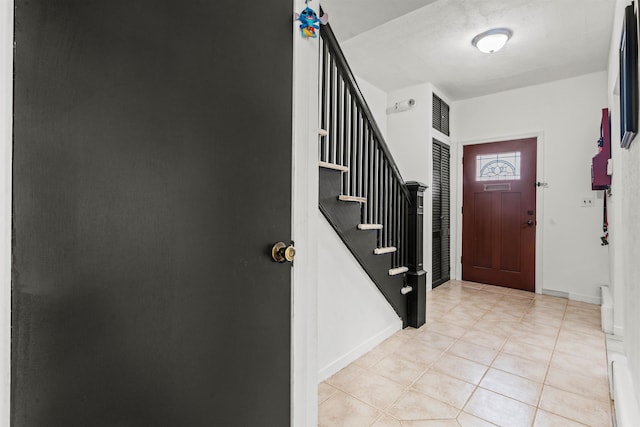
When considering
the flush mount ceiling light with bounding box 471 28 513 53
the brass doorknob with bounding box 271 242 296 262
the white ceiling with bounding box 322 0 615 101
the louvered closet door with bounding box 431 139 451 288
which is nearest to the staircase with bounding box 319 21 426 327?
the white ceiling with bounding box 322 0 615 101

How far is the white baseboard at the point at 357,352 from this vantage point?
2027 mm

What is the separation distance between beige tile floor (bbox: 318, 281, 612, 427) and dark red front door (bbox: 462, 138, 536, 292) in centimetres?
111

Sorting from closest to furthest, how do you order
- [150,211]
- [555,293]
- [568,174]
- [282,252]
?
[150,211] < [282,252] < [568,174] < [555,293]

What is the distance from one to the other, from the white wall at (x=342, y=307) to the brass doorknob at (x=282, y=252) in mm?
819

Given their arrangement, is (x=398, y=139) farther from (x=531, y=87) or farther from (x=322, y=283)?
(x=322, y=283)

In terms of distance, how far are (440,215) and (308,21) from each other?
12.8 feet

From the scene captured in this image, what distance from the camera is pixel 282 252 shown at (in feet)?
3.46

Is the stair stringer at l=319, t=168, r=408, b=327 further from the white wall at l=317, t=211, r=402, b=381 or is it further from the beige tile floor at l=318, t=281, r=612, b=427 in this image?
the beige tile floor at l=318, t=281, r=612, b=427

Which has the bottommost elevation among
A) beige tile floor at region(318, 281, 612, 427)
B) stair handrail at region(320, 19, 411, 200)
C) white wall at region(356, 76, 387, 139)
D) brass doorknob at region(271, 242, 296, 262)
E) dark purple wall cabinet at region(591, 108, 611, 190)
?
beige tile floor at region(318, 281, 612, 427)

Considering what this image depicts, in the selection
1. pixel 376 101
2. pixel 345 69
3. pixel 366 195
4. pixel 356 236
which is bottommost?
pixel 356 236

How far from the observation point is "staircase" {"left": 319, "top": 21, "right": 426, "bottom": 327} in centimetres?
198

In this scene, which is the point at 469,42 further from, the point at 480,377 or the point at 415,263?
the point at 480,377
